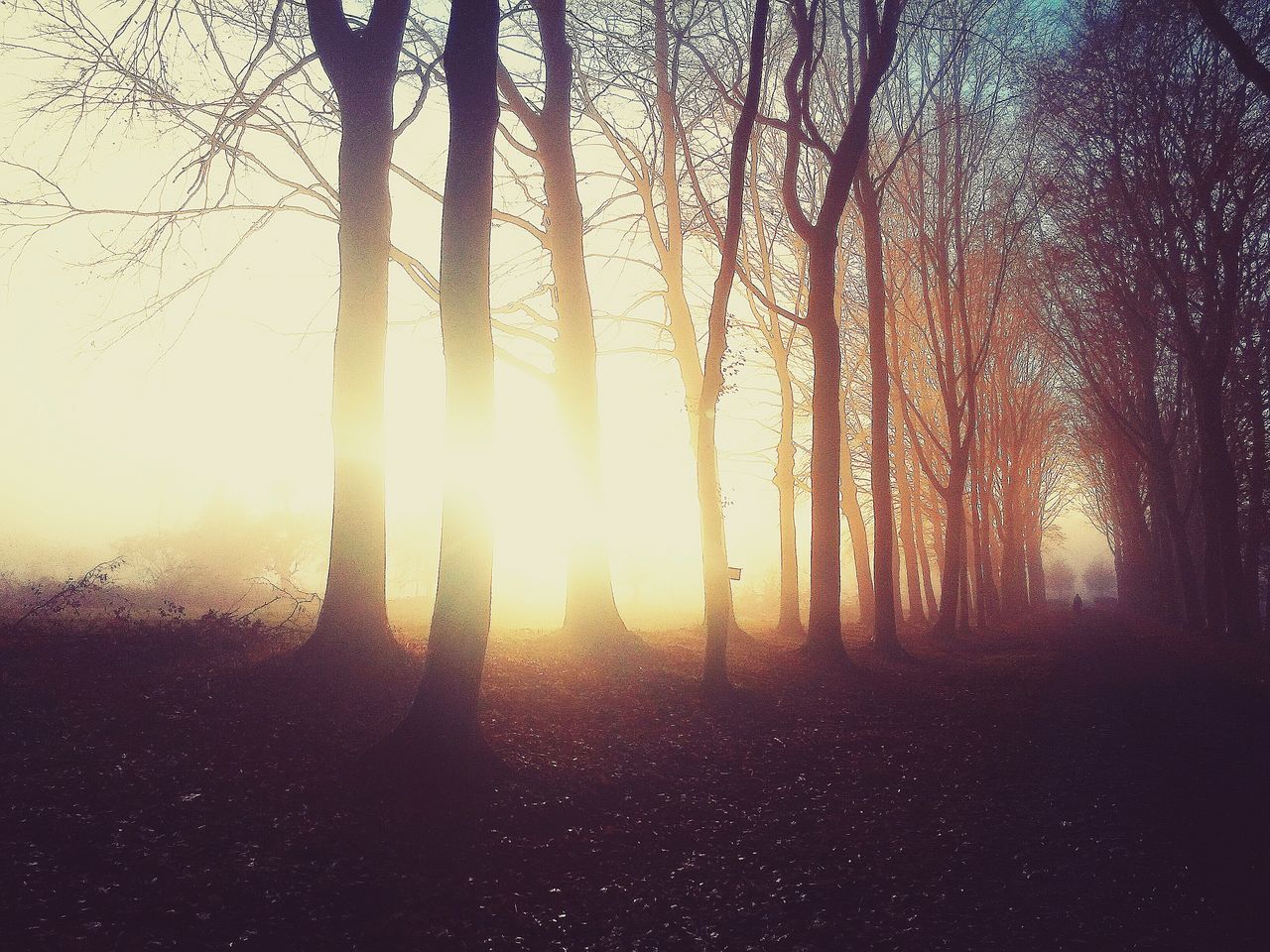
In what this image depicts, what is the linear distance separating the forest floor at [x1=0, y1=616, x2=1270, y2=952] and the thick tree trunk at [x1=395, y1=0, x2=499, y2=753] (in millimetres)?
654

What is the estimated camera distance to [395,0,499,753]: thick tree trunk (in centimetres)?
473

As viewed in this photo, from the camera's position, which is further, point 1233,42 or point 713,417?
point 713,417

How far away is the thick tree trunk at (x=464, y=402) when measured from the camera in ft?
15.5

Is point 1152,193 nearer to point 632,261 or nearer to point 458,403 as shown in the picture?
point 632,261

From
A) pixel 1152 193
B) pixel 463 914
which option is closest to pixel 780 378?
pixel 1152 193

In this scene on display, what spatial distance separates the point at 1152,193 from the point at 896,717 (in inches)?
506

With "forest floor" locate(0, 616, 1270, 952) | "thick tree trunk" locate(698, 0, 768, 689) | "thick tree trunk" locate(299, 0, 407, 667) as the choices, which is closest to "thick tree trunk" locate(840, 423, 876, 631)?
"thick tree trunk" locate(698, 0, 768, 689)

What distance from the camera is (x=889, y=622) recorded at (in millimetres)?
11047

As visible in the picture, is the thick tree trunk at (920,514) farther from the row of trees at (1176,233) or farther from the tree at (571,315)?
the tree at (571,315)

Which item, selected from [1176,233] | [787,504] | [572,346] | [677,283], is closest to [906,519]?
[787,504]

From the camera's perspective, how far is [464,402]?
503 centimetres

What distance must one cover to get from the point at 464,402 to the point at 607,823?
2.98 metres

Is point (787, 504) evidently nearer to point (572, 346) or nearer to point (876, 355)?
point (876, 355)

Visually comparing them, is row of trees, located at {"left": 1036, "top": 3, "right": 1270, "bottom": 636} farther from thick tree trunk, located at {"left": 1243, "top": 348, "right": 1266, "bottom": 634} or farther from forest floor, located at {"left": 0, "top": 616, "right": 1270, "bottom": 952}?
forest floor, located at {"left": 0, "top": 616, "right": 1270, "bottom": 952}
